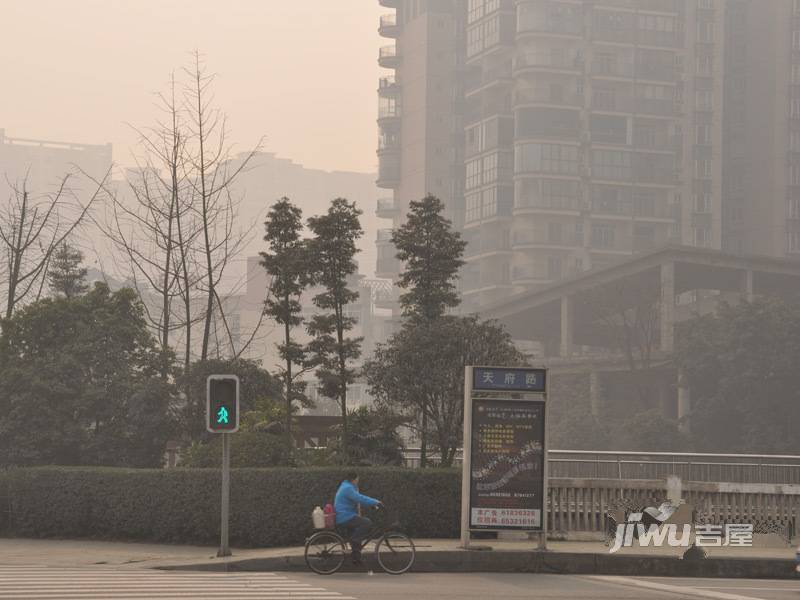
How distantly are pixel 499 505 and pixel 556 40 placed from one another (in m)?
123

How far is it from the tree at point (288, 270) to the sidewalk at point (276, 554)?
6624mm

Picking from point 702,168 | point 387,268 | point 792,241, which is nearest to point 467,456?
point 702,168

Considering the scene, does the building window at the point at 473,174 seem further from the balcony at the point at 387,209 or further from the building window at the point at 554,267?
the balcony at the point at 387,209

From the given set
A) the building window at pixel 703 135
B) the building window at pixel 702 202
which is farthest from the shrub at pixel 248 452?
the building window at pixel 703 135

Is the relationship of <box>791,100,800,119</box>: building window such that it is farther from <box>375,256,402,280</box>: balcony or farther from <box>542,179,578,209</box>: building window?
<box>375,256,402,280</box>: balcony

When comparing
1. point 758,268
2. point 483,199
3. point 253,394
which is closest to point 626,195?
point 483,199

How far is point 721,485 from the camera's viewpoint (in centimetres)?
2461

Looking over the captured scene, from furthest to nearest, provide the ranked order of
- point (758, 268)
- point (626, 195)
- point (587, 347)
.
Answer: point (626, 195)
point (587, 347)
point (758, 268)

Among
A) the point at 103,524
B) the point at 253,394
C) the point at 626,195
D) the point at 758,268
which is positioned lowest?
the point at 103,524

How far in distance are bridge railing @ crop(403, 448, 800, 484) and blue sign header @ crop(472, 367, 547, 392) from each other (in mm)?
5341

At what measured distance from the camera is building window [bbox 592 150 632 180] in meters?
138

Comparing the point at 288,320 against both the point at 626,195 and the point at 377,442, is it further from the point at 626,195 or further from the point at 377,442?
the point at 626,195

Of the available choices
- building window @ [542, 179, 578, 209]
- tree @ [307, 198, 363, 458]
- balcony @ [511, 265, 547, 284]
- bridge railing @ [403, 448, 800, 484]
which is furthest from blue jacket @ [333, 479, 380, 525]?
balcony @ [511, 265, 547, 284]

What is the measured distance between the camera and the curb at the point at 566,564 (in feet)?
65.9
